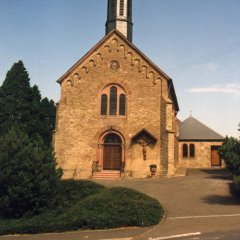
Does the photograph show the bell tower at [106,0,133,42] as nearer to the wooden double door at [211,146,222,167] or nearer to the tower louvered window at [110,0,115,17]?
the tower louvered window at [110,0,115,17]

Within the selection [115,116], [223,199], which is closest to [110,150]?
[115,116]

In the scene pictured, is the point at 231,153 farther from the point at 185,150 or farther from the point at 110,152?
the point at 185,150

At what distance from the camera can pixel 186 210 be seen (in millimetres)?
15180

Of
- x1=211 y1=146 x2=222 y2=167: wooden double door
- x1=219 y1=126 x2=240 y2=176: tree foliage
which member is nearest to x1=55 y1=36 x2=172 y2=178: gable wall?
x1=219 y1=126 x2=240 y2=176: tree foliage

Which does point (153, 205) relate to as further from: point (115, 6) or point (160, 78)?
point (115, 6)

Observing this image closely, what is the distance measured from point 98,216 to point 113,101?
1565 centimetres

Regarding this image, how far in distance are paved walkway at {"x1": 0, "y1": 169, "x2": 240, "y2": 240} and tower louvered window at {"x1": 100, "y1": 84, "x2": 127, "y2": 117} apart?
21.4 feet

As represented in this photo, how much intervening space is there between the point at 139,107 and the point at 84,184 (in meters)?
11.4

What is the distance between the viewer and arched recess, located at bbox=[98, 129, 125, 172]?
27281 mm

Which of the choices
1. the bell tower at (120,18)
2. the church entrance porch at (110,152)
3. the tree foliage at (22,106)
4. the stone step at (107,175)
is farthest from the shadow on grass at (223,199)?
the tree foliage at (22,106)

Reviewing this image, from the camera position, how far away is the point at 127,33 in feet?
98.6

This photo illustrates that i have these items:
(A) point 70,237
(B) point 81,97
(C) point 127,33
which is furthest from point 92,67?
(A) point 70,237

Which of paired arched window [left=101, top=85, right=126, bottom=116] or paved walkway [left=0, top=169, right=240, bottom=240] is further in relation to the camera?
paired arched window [left=101, top=85, right=126, bottom=116]

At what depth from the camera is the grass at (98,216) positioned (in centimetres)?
1285
